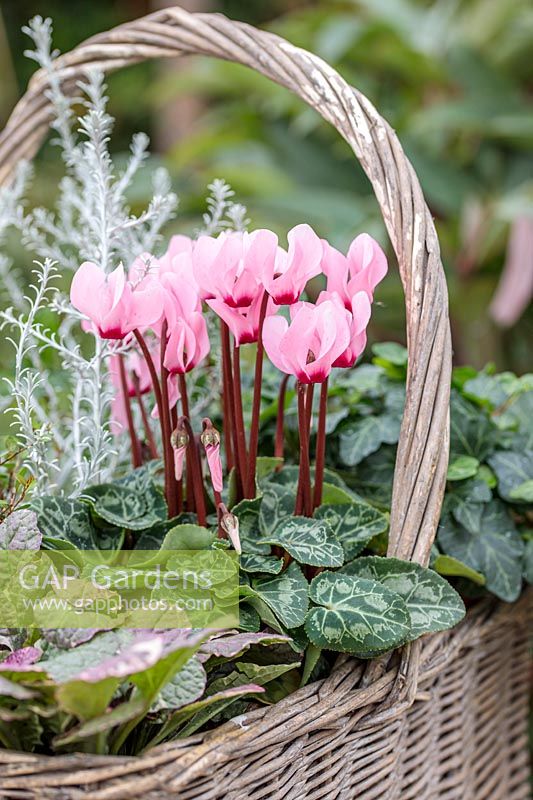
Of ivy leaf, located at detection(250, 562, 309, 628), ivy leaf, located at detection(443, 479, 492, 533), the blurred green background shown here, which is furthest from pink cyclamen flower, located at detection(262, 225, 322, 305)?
the blurred green background

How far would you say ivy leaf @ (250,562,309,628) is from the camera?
0.61m

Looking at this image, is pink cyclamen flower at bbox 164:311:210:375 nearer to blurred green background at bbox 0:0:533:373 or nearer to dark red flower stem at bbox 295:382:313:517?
dark red flower stem at bbox 295:382:313:517

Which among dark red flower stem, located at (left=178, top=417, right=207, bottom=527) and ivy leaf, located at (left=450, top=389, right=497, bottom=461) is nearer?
dark red flower stem, located at (left=178, top=417, right=207, bottom=527)

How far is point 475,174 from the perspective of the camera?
2.55m

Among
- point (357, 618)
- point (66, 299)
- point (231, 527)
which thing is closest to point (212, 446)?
point (231, 527)

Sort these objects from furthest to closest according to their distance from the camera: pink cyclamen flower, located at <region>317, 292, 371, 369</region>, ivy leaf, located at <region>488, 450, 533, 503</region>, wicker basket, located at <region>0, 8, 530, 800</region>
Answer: ivy leaf, located at <region>488, 450, 533, 503</region> → pink cyclamen flower, located at <region>317, 292, 371, 369</region> → wicker basket, located at <region>0, 8, 530, 800</region>

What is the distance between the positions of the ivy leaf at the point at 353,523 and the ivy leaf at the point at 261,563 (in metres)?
0.07

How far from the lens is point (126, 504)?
0.72 metres

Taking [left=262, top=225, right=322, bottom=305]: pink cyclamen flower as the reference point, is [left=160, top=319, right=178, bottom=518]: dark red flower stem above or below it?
below

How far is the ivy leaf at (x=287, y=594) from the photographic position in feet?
2.01

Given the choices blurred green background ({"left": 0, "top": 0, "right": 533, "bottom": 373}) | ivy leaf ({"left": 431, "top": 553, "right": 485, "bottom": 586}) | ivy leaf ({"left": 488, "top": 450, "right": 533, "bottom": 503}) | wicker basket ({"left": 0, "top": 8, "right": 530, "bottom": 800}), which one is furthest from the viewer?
blurred green background ({"left": 0, "top": 0, "right": 533, "bottom": 373})

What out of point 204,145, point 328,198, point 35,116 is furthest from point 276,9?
point 35,116

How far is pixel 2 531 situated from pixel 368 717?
1.01 ft

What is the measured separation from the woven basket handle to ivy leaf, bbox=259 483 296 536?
0.11 meters
